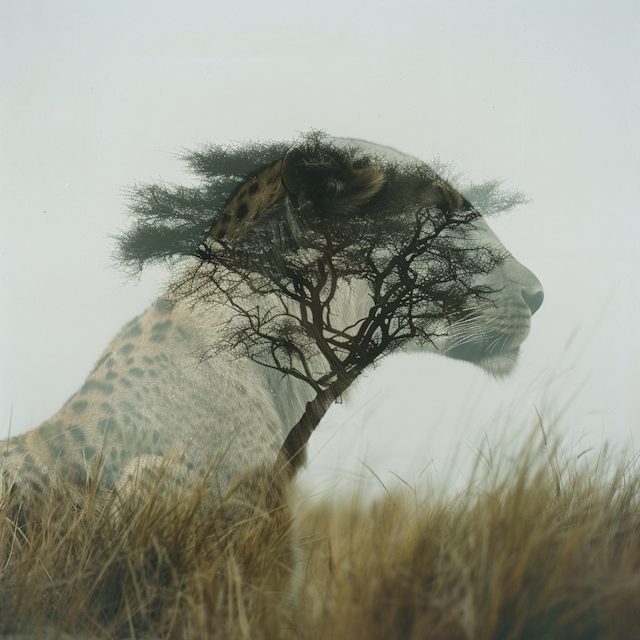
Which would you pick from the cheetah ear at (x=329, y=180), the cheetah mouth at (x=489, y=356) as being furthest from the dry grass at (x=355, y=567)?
the cheetah ear at (x=329, y=180)

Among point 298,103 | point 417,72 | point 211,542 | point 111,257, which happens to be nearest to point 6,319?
point 111,257

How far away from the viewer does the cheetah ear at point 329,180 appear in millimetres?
1715

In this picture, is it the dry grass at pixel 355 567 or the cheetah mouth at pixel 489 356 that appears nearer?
the dry grass at pixel 355 567

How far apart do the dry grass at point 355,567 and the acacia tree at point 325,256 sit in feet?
1.20

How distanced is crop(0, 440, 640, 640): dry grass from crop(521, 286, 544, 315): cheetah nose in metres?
0.43

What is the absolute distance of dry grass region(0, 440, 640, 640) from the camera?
1093 mm

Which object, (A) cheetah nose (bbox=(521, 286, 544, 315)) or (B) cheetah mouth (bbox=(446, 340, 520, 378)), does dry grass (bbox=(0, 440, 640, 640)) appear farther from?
(A) cheetah nose (bbox=(521, 286, 544, 315))

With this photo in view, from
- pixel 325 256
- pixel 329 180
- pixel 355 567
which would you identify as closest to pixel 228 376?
pixel 325 256

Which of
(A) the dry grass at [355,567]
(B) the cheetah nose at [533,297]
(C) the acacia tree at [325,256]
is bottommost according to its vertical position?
(A) the dry grass at [355,567]

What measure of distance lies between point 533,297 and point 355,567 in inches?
36.5

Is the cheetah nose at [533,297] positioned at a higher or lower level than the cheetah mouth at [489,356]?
higher

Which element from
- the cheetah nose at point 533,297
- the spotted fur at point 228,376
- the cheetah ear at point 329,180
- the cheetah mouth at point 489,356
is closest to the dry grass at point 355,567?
the spotted fur at point 228,376

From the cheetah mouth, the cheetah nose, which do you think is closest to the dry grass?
the cheetah mouth

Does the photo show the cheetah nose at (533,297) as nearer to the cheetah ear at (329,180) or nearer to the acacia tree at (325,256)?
the acacia tree at (325,256)
